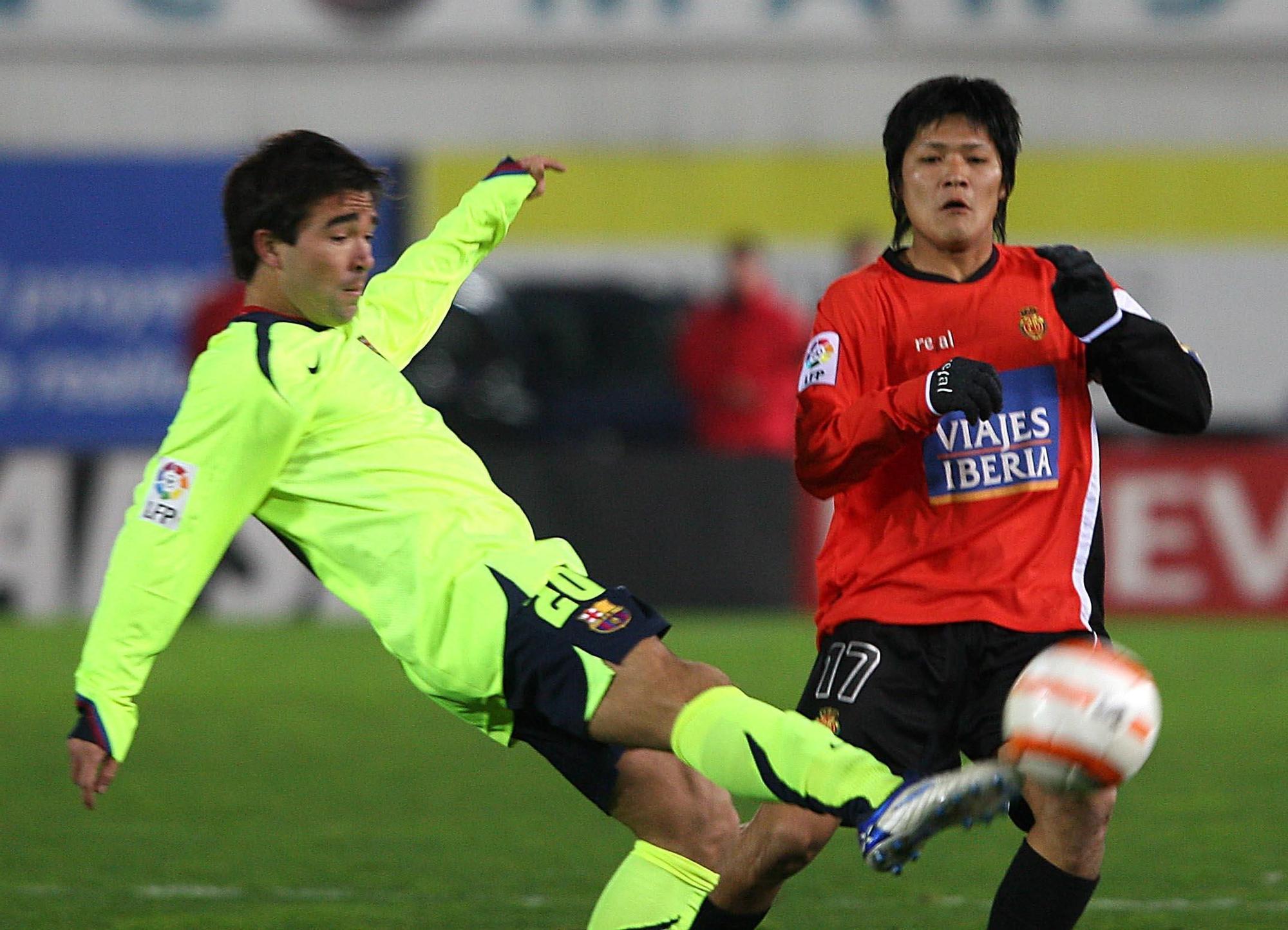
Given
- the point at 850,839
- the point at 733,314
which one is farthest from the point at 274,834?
the point at 733,314

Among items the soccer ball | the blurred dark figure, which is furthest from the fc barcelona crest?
the blurred dark figure

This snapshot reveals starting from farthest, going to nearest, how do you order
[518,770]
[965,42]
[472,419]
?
[965,42]
[472,419]
[518,770]

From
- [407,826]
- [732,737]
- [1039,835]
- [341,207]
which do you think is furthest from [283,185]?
[407,826]

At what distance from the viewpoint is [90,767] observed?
13.1 feet

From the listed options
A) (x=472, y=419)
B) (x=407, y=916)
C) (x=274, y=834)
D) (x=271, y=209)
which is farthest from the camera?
(x=472, y=419)

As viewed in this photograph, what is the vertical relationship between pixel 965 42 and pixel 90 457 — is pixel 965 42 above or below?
above

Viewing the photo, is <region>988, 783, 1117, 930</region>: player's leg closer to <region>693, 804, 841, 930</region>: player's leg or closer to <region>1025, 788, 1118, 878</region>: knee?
<region>1025, 788, 1118, 878</region>: knee

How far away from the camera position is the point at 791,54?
1783cm

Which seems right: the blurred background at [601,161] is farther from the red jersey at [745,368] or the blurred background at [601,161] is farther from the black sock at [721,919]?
the black sock at [721,919]

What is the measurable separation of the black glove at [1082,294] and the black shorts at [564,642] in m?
1.08

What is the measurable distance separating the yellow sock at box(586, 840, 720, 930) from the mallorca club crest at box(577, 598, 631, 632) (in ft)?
2.07

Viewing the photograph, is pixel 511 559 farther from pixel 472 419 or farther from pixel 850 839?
pixel 472 419

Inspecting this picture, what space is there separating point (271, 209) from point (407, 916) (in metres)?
2.05

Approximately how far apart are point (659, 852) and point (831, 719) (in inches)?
18.8
